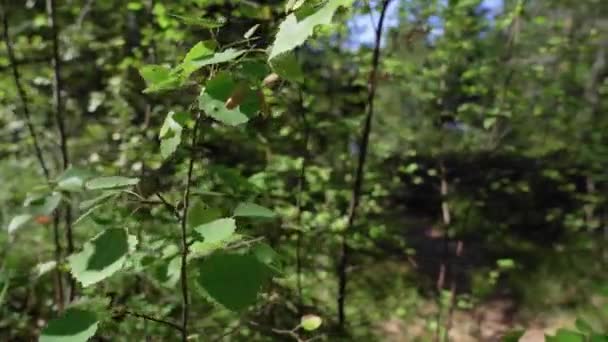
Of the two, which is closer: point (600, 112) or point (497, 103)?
point (497, 103)

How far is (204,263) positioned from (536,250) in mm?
8660

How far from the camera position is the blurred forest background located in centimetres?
83

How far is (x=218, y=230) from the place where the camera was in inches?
30.4

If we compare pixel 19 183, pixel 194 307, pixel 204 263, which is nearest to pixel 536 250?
pixel 194 307

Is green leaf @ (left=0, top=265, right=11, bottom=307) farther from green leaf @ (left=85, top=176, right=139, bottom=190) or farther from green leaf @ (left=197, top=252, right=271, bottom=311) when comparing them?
green leaf @ (left=197, top=252, right=271, bottom=311)

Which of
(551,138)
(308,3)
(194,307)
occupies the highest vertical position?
(308,3)

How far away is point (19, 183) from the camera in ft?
17.4

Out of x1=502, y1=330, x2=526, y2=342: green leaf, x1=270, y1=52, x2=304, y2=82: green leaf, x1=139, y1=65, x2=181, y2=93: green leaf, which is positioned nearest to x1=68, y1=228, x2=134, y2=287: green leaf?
x1=139, y1=65, x2=181, y2=93: green leaf

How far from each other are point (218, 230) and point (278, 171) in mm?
Answer: 1913

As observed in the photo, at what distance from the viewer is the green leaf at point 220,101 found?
2.36ft

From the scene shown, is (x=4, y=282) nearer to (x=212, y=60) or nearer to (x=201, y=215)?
(x=201, y=215)

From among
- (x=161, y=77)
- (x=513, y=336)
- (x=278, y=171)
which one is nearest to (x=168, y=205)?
(x=161, y=77)

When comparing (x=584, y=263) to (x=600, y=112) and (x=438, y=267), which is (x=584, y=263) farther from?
(x=600, y=112)

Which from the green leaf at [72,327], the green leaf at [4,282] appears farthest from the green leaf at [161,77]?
the green leaf at [4,282]
